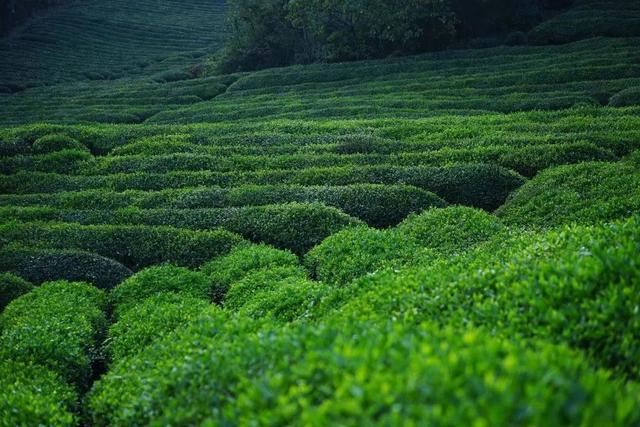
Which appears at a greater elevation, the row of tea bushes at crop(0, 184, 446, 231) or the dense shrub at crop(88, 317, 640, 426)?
the dense shrub at crop(88, 317, 640, 426)

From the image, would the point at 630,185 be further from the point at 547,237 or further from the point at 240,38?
the point at 240,38

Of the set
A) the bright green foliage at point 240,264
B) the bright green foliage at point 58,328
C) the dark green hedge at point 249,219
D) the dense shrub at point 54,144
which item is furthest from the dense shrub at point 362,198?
the dense shrub at point 54,144

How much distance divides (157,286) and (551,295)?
13024 mm

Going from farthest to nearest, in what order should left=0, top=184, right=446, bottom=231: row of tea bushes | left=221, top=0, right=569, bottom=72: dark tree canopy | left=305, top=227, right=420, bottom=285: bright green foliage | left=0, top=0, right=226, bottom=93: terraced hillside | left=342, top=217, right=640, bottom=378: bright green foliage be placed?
left=0, top=0, right=226, bottom=93: terraced hillside < left=221, top=0, right=569, bottom=72: dark tree canopy < left=0, top=184, right=446, bottom=231: row of tea bushes < left=305, top=227, right=420, bottom=285: bright green foliage < left=342, top=217, right=640, bottom=378: bright green foliage

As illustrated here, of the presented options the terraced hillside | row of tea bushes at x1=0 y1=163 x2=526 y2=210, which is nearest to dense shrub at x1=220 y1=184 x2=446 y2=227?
row of tea bushes at x1=0 y1=163 x2=526 y2=210

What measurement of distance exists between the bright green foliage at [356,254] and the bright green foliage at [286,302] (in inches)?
68.0

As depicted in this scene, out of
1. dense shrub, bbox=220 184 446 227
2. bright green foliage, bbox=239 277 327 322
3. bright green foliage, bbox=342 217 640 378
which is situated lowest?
dense shrub, bbox=220 184 446 227

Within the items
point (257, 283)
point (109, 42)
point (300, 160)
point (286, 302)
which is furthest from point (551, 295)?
point (109, 42)

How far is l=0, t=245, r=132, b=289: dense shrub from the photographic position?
816 inches

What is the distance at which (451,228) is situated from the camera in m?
20.2

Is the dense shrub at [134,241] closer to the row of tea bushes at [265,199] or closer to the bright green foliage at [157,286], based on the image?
the bright green foliage at [157,286]

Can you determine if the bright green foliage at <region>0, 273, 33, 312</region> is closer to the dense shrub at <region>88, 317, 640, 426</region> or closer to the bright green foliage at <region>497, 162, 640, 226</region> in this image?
the dense shrub at <region>88, 317, 640, 426</region>

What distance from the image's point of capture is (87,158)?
116 feet

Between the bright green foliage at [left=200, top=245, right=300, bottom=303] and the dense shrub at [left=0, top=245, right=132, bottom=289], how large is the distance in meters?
3.37
